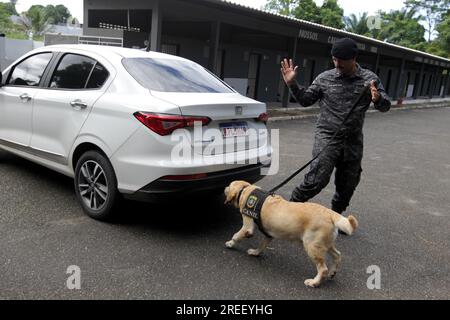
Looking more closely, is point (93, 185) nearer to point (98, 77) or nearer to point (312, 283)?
point (98, 77)

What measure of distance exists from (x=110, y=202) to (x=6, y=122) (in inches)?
82.8

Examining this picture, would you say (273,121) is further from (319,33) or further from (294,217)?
(294,217)

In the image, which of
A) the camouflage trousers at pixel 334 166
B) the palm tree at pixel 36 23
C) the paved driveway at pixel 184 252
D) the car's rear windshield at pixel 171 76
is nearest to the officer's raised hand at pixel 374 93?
the camouflage trousers at pixel 334 166

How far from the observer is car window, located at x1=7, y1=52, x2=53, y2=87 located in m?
4.86

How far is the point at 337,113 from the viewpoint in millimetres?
4012

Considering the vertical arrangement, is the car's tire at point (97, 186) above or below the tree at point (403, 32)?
below

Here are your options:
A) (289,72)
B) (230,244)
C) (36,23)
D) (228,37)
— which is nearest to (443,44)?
(228,37)

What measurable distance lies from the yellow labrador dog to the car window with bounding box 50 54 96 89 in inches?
78.4

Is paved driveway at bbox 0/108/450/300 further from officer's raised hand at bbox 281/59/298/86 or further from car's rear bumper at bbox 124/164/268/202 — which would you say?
officer's raised hand at bbox 281/59/298/86

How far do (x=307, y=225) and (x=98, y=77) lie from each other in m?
2.45

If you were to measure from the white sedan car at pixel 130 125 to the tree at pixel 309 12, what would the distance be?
51061 mm

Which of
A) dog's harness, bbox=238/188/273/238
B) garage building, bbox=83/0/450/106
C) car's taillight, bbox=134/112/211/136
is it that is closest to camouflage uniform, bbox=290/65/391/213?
dog's harness, bbox=238/188/273/238

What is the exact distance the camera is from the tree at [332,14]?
5050cm

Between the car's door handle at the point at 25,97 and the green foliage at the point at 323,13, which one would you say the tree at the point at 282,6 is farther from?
the car's door handle at the point at 25,97
